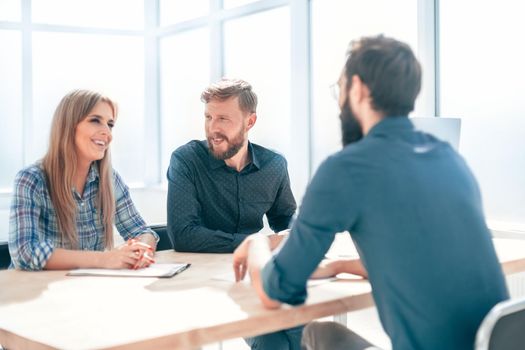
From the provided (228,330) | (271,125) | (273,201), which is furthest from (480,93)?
(228,330)

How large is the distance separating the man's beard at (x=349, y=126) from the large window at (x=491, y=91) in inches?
79.7

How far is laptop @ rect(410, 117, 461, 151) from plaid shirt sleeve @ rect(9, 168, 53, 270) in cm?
126

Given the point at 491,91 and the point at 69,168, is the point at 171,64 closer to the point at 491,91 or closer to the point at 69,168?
the point at 491,91

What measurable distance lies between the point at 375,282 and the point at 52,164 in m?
1.38

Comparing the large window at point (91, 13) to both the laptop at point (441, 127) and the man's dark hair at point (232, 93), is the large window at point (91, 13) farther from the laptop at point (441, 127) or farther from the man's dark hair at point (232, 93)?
the laptop at point (441, 127)

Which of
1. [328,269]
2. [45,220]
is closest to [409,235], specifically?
[328,269]

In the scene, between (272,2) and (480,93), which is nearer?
(480,93)

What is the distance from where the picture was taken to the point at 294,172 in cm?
464

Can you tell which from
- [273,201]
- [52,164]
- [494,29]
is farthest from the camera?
[494,29]

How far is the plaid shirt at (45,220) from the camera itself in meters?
2.00

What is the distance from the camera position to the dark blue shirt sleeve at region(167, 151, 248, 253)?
2322mm

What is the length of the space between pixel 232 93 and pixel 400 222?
5.27 ft

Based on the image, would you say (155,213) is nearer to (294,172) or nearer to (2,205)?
(2,205)

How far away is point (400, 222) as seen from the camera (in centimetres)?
129
